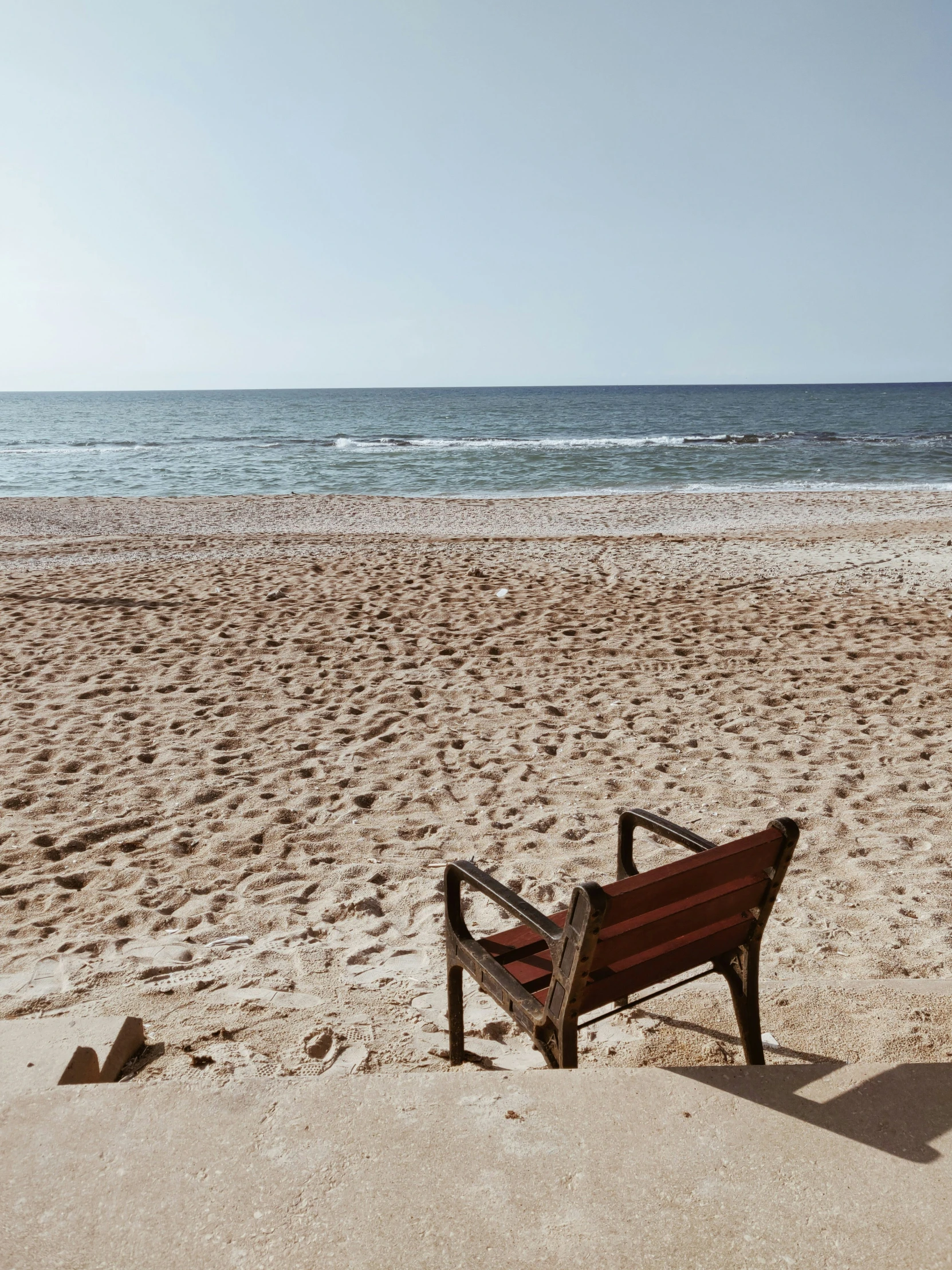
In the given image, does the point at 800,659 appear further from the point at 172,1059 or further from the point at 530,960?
the point at 172,1059

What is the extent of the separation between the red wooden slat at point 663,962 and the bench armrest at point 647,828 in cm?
24

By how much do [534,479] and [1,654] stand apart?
19.4 m

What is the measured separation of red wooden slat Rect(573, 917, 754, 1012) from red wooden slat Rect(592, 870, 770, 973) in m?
0.03

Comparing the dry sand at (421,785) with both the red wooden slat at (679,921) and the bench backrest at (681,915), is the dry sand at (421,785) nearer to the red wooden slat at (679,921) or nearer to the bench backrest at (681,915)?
the bench backrest at (681,915)

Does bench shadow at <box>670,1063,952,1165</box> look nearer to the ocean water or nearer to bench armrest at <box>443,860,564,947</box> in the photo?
bench armrest at <box>443,860,564,947</box>

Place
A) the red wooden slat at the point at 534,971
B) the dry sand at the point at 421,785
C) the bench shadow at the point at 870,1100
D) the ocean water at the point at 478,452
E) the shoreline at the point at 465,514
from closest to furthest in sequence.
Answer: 1. the bench shadow at the point at 870,1100
2. the red wooden slat at the point at 534,971
3. the dry sand at the point at 421,785
4. the shoreline at the point at 465,514
5. the ocean water at the point at 478,452

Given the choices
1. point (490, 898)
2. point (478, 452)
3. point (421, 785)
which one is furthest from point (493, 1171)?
point (478, 452)

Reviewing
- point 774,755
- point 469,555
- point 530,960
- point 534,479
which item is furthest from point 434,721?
point 534,479

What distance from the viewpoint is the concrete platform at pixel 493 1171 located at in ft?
5.86

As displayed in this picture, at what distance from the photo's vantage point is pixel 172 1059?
2.67m

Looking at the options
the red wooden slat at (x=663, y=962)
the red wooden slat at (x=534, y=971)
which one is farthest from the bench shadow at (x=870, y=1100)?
the red wooden slat at (x=534, y=971)

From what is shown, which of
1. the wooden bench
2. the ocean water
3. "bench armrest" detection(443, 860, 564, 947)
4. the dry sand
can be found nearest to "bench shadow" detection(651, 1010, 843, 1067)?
the dry sand

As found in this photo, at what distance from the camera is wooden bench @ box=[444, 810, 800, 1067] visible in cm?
218

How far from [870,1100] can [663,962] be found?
58 cm
